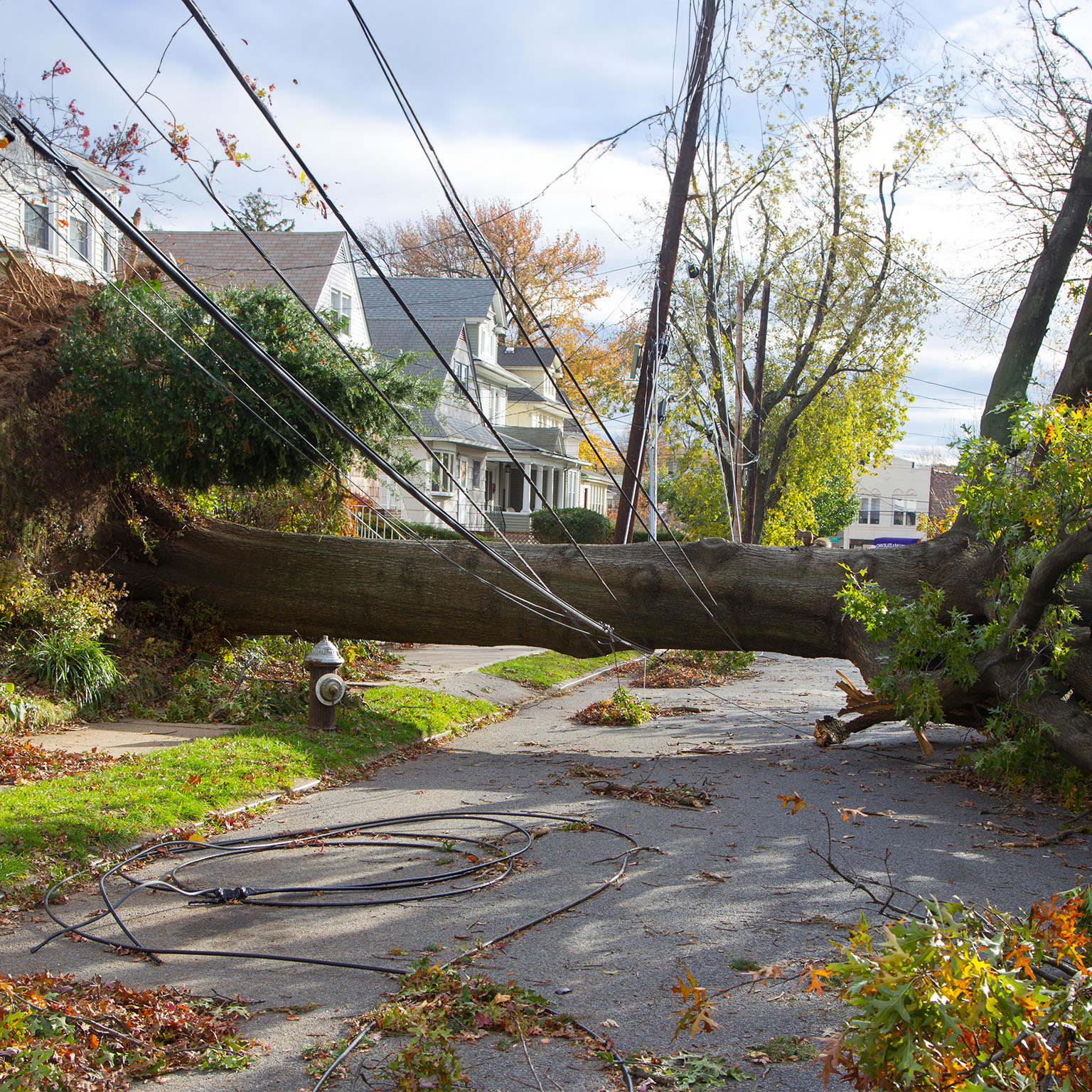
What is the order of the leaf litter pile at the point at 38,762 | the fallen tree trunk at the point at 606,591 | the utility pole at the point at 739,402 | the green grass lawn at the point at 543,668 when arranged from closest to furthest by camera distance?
the leaf litter pile at the point at 38,762 → the fallen tree trunk at the point at 606,591 → the green grass lawn at the point at 543,668 → the utility pole at the point at 739,402

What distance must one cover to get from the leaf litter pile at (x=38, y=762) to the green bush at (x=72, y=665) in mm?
1736

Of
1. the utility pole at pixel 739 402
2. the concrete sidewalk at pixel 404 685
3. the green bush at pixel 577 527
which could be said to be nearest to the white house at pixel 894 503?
the green bush at pixel 577 527

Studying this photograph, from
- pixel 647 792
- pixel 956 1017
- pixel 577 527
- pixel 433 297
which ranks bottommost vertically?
pixel 647 792

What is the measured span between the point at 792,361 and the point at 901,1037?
2615 centimetres

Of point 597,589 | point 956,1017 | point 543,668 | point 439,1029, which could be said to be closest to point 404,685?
point 597,589

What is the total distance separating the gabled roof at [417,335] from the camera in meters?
36.4

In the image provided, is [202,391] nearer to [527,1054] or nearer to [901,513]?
[527,1054]

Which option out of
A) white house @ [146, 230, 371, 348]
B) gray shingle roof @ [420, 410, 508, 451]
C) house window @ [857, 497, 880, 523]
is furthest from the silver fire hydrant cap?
house window @ [857, 497, 880, 523]

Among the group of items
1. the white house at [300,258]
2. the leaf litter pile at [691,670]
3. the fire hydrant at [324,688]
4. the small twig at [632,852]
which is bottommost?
the leaf litter pile at [691,670]

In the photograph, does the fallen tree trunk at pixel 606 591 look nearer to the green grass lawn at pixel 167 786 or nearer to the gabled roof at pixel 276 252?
the green grass lawn at pixel 167 786

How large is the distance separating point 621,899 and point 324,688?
5.18 meters

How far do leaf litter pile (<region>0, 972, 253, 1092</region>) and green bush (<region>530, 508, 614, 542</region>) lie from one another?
32.6 m

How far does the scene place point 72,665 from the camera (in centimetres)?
1044

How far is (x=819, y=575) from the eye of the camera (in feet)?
36.0
